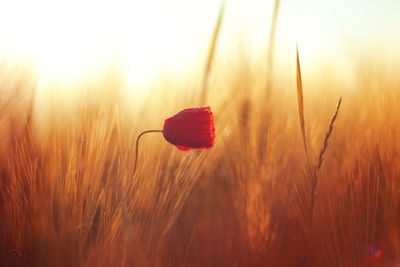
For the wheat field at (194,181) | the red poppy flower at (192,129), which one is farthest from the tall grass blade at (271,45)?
the red poppy flower at (192,129)

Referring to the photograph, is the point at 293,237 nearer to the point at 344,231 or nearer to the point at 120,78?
the point at 344,231

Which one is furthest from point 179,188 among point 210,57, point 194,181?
point 210,57

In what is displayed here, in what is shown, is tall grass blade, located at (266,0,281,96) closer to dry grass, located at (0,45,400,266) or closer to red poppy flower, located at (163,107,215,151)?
dry grass, located at (0,45,400,266)

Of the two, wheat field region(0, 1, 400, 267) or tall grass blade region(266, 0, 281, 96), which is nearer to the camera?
wheat field region(0, 1, 400, 267)

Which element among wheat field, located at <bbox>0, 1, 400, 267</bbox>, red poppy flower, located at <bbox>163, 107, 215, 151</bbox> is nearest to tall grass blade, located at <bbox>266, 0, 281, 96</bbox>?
wheat field, located at <bbox>0, 1, 400, 267</bbox>

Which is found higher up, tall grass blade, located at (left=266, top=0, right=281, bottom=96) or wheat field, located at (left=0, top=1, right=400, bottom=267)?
tall grass blade, located at (left=266, top=0, right=281, bottom=96)

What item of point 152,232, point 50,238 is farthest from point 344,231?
point 50,238

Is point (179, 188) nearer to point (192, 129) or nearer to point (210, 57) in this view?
point (192, 129)
